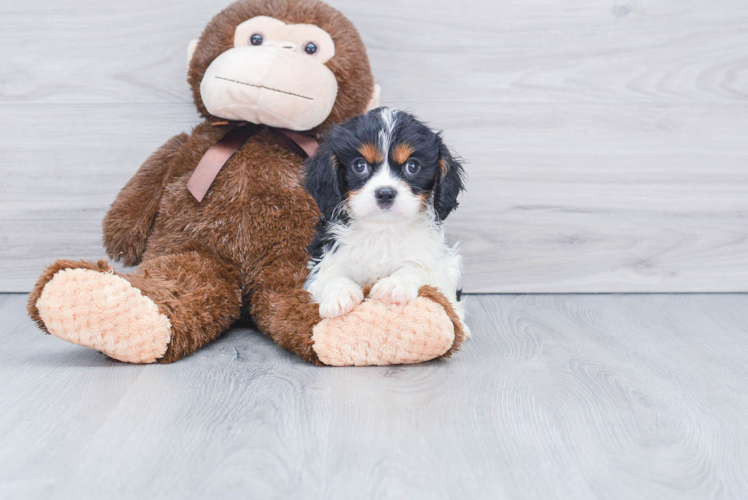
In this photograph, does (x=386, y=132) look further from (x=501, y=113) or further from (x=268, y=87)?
(x=501, y=113)

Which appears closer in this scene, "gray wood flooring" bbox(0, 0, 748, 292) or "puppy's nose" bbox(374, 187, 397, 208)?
"puppy's nose" bbox(374, 187, 397, 208)

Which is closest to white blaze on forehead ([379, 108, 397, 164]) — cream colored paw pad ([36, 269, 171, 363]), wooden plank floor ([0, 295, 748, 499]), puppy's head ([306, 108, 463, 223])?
puppy's head ([306, 108, 463, 223])

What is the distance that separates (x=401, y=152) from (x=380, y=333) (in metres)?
0.39

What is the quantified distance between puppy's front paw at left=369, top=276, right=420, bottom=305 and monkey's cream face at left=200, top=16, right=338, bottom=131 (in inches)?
20.1

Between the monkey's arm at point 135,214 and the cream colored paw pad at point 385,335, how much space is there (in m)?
0.63

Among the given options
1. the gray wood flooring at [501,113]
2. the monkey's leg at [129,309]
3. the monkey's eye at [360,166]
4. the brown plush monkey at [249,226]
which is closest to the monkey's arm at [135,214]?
the brown plush monkey at [249,226]

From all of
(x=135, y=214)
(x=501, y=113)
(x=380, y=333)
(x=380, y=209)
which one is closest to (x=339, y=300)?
(x=380, y=333)

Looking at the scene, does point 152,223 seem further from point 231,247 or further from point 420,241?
point 420,241

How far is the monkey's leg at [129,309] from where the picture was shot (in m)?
1.26

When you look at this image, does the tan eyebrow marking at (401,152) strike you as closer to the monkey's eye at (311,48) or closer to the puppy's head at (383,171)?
the puppy's head at (383,171)

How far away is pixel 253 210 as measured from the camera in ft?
5.31

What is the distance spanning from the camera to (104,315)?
1267 millimetres

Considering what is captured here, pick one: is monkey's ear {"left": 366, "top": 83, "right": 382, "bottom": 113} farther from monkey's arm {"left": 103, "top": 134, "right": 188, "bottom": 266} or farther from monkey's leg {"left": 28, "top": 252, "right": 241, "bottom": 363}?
monkey's leg {"left": 28, "top": 252, "right": 241, "bottom": 363}

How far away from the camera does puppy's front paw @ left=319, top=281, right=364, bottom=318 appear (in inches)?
53.1
